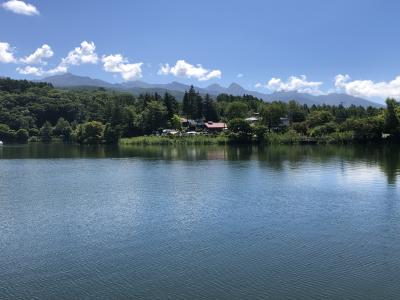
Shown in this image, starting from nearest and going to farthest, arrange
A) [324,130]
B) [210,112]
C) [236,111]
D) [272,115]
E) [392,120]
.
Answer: [392,120] < [324,130] < [272,115] < [236,111] < [210,112]

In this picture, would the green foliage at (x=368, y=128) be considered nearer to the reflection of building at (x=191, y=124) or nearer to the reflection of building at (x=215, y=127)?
the reflection of building at (x=215, y=127)

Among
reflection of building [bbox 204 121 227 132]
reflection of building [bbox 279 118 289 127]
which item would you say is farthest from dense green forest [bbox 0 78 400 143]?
reflection of building [bbox 204 121 227 132]

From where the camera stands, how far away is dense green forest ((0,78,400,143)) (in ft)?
281

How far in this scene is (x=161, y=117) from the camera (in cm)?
10462

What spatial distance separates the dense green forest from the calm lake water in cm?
5184

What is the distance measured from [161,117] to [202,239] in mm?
87991

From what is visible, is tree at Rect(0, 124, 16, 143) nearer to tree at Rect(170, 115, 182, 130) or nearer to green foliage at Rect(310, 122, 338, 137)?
tree at Rect(170, 115, 182, 130)

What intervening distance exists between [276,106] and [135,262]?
8685 centimetres

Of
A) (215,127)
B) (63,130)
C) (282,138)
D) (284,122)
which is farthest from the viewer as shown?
(63,130)

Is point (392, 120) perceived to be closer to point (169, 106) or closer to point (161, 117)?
point (161, 117)

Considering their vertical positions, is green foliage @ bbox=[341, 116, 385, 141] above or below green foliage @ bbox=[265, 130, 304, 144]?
above

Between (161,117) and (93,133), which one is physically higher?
(161,117)

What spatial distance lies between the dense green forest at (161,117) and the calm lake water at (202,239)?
51841 millimetres

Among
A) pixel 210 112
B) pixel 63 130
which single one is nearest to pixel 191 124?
pixel 210 112
